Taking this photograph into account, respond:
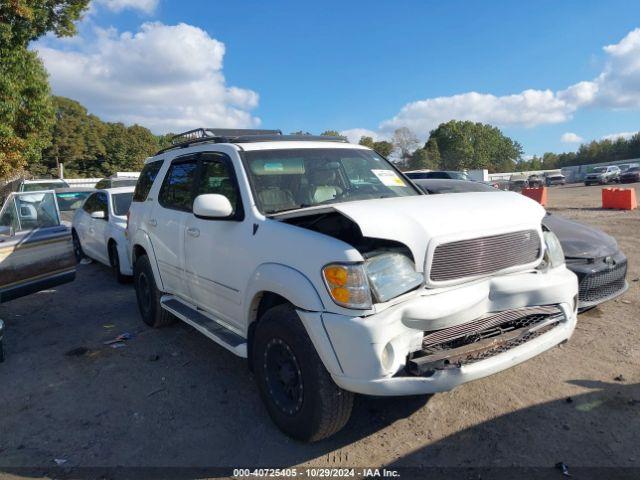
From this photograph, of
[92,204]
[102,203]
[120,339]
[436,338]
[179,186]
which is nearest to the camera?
[436,338]

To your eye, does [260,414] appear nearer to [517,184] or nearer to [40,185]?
[40,185]

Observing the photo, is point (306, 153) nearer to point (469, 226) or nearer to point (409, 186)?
point (409, 186)

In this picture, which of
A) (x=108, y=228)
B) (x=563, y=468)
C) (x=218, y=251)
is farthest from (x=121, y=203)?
(x=563, y=468)

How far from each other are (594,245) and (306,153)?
3431 millimetres

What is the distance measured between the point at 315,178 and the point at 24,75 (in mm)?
15257

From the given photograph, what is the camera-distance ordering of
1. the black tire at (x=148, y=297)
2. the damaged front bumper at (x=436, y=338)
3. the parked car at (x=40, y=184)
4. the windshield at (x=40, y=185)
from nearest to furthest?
1. the damaged front bumper at (x=436, y=338)
2. the black tire at (x=148, y=297)
3. the parked car at (x=40, y=184)
4. the windshield at (x=40, y=185)

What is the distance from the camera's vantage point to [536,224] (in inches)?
130

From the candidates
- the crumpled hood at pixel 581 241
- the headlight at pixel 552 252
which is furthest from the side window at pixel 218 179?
the crumpled hood at pixel 581 241

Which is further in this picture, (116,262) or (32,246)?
(116,262)

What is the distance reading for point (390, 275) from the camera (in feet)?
A: 9.11

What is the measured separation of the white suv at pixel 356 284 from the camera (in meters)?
2.66

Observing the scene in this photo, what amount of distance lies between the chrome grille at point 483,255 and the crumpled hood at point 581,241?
1942mm

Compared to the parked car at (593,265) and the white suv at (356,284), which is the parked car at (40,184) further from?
the parked car at (593,265)

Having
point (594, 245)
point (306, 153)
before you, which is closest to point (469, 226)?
point (306, 153)
